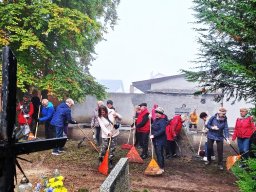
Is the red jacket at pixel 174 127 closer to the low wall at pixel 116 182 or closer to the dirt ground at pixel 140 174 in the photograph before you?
the dirt ground at pixel 140 174

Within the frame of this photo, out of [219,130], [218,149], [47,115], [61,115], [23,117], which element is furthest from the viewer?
[23,117]

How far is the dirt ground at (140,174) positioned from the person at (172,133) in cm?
35

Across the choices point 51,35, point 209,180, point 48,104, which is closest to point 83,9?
point 51,35

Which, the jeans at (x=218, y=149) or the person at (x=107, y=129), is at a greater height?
the person at (x=107, y=129)

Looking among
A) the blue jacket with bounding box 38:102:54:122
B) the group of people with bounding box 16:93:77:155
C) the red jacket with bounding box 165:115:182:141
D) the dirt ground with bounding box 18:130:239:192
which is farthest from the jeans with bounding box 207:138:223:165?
the blue jacket with bounding box 38:102:54:122

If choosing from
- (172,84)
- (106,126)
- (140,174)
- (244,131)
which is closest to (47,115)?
(106,126)

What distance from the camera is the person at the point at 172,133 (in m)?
11.0

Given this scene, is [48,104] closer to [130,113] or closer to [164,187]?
[164,187]

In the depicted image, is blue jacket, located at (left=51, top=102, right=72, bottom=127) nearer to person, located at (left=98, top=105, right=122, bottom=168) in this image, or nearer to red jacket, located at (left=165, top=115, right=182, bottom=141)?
person, located at (left=98, top=105, right=122, bottom=168)

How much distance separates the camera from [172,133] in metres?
11.1

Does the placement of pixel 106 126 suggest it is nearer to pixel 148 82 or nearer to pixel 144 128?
pixel 144 128

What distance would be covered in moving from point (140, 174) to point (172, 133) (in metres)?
2.90

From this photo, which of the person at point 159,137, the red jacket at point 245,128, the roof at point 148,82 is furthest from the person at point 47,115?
the roof at point 148,82

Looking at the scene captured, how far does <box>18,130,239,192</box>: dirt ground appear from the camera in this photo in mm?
7551
